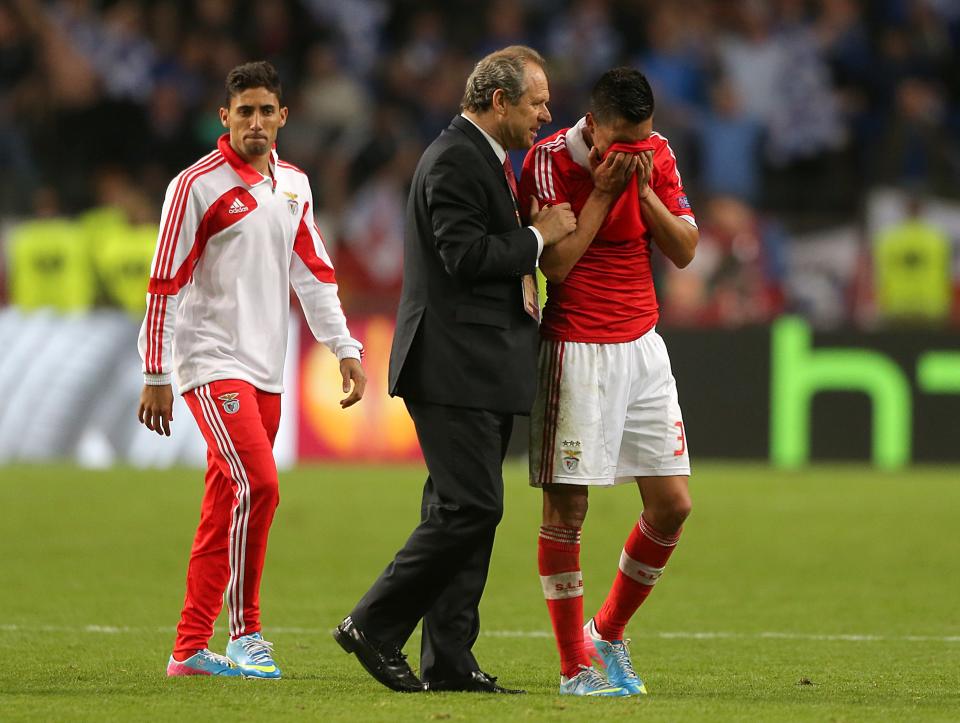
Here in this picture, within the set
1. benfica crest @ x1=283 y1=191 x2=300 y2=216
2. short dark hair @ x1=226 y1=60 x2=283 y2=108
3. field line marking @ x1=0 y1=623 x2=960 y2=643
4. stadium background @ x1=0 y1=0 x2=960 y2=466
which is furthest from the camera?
stadium background @ x1=0 y1=0 x2=960 y2=466

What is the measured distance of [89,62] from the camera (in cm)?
1855

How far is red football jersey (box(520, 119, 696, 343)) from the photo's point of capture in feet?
18.7

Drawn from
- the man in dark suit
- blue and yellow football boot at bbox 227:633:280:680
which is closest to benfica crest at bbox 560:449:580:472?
the man in dark suit

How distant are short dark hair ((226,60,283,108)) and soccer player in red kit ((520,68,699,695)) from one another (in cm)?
95

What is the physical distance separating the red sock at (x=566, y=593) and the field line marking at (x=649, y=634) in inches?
59.3

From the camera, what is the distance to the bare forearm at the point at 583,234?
18.2 ft

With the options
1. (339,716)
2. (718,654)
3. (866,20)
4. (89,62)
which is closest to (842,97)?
(866,20)

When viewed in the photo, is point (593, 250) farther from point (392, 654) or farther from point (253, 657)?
point (253, 657)

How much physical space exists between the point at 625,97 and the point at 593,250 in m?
0.55

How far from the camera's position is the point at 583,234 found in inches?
219

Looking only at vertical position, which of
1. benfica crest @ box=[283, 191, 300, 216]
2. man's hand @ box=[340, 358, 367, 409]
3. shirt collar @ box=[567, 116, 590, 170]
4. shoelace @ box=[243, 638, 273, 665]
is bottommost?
shoelace @ box=[243, 638, 273, 665]

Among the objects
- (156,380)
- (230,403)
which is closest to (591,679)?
(230,403)

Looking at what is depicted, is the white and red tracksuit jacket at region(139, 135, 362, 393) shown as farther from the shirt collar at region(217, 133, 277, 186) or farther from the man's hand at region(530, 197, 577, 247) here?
the man's hand at region(530, 197, 577, 247)

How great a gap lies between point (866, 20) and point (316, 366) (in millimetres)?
7547
